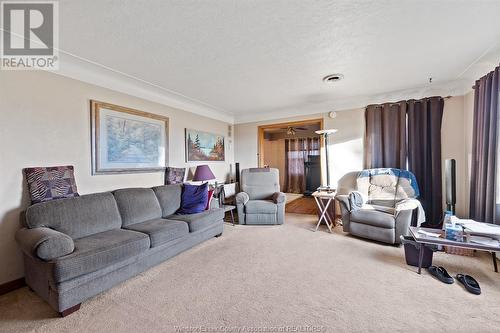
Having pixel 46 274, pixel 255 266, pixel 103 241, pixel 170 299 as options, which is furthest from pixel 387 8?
pixel 46 274

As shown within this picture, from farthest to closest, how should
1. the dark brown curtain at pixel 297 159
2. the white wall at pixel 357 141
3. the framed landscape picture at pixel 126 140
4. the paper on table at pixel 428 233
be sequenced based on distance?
the dark brown curtain at pixel 297 159 → the white wall at pixel 357 141 → the framed landscape picture at pixel 126 140 → the paper on table at pixel 428 233

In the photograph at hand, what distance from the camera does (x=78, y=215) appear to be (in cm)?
221

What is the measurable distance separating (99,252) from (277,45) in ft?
8.39

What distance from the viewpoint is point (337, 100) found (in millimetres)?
4242

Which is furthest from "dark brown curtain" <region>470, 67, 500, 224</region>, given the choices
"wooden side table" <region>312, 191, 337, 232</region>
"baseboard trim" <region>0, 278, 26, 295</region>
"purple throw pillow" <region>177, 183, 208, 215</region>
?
"baseboard trim" <region>0, 278, 26, 295</region>

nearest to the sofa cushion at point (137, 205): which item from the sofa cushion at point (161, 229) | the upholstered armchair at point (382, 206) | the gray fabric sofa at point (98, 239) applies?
the gray fabric sofa at point (98, 239)

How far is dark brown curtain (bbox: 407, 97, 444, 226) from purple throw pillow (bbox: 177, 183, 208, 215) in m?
3.43

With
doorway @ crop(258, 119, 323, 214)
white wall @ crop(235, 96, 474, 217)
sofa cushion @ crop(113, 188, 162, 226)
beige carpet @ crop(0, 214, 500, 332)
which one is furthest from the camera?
doorway @ crop(258, 119, 323, 214)

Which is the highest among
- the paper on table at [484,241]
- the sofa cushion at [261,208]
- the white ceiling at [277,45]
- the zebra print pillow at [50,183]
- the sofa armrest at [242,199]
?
the white ceiling at [277,45]

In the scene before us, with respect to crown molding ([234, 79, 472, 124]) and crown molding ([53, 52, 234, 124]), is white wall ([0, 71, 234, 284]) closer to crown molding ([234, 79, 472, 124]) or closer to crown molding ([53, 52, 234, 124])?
crown molding ([53, 52, 234, 124])

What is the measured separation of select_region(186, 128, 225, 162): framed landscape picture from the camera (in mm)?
4167

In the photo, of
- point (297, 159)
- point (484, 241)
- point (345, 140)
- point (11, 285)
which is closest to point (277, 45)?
point (345, 140)

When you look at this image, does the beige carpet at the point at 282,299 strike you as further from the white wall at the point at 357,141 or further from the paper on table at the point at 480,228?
the white wall at the point at 357,141

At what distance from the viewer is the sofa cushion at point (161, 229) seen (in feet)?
7.72
